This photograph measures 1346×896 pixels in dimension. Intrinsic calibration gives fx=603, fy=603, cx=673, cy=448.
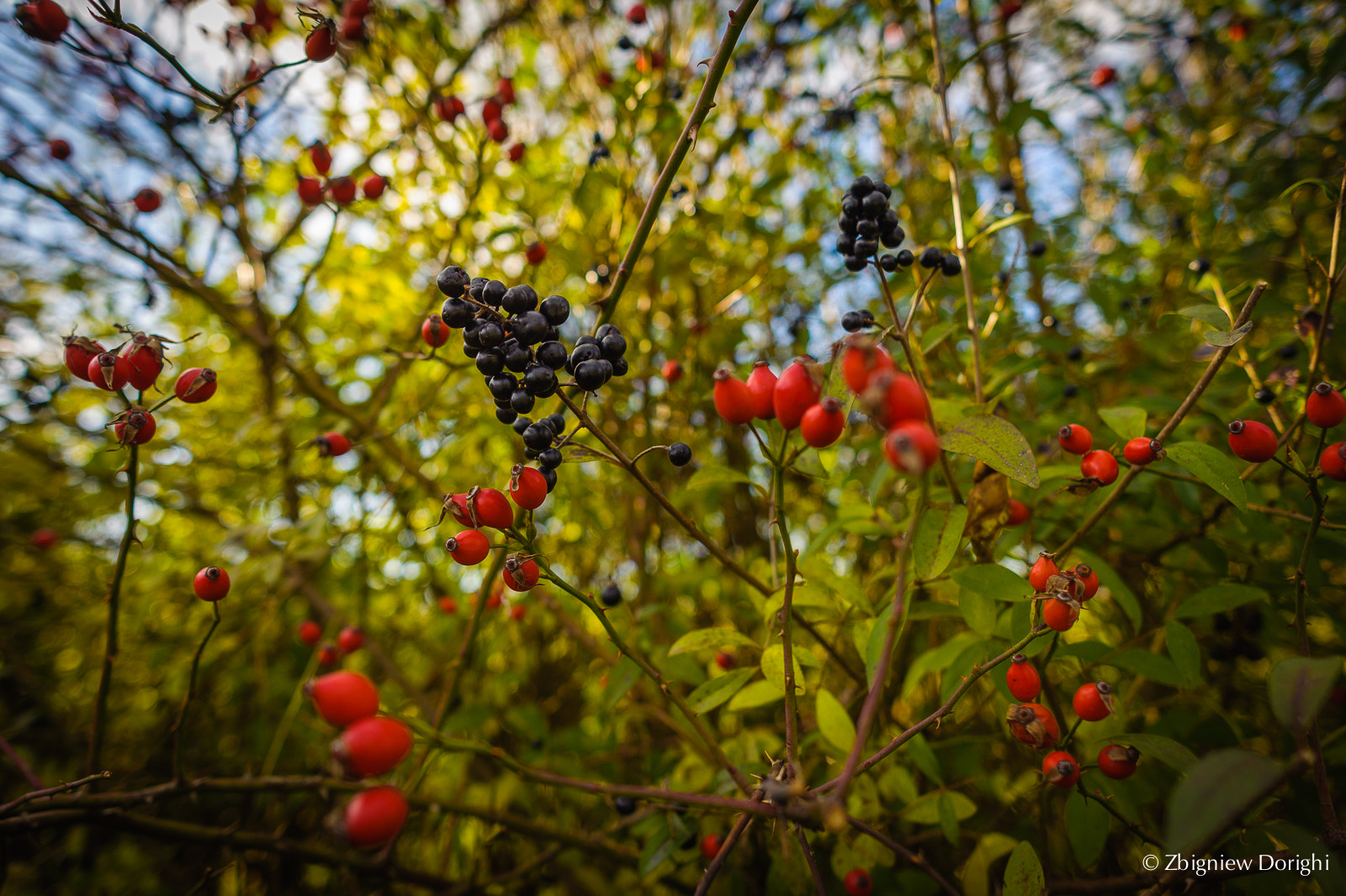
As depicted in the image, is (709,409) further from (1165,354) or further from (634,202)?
(1165,354)

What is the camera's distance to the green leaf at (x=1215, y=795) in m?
0.74

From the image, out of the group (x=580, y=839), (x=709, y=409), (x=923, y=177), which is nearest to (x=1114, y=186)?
(x=923, y=177)

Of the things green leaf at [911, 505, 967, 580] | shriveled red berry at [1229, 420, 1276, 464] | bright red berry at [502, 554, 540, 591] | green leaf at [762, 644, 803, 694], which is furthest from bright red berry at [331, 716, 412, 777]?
shriveled red berry at [1229, 420, 1276, 464]

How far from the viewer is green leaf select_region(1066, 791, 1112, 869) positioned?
157cm

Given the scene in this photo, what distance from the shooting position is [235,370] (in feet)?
14.2

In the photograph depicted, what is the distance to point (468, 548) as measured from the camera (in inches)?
53.4

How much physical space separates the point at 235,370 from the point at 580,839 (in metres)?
3.99

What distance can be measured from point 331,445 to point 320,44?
1.45m

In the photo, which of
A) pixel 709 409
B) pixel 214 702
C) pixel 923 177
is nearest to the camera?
pixel 709 409

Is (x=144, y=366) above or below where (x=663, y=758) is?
above

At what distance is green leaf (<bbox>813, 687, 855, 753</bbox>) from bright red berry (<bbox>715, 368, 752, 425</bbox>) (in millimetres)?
915

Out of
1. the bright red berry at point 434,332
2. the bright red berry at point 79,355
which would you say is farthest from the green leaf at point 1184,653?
the bright red berry at point 79,355

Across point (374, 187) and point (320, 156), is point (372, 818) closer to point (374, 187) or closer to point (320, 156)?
point (374, 187)

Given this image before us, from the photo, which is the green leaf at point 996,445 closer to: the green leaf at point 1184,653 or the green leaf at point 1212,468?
the green leaf at point 1212,468
